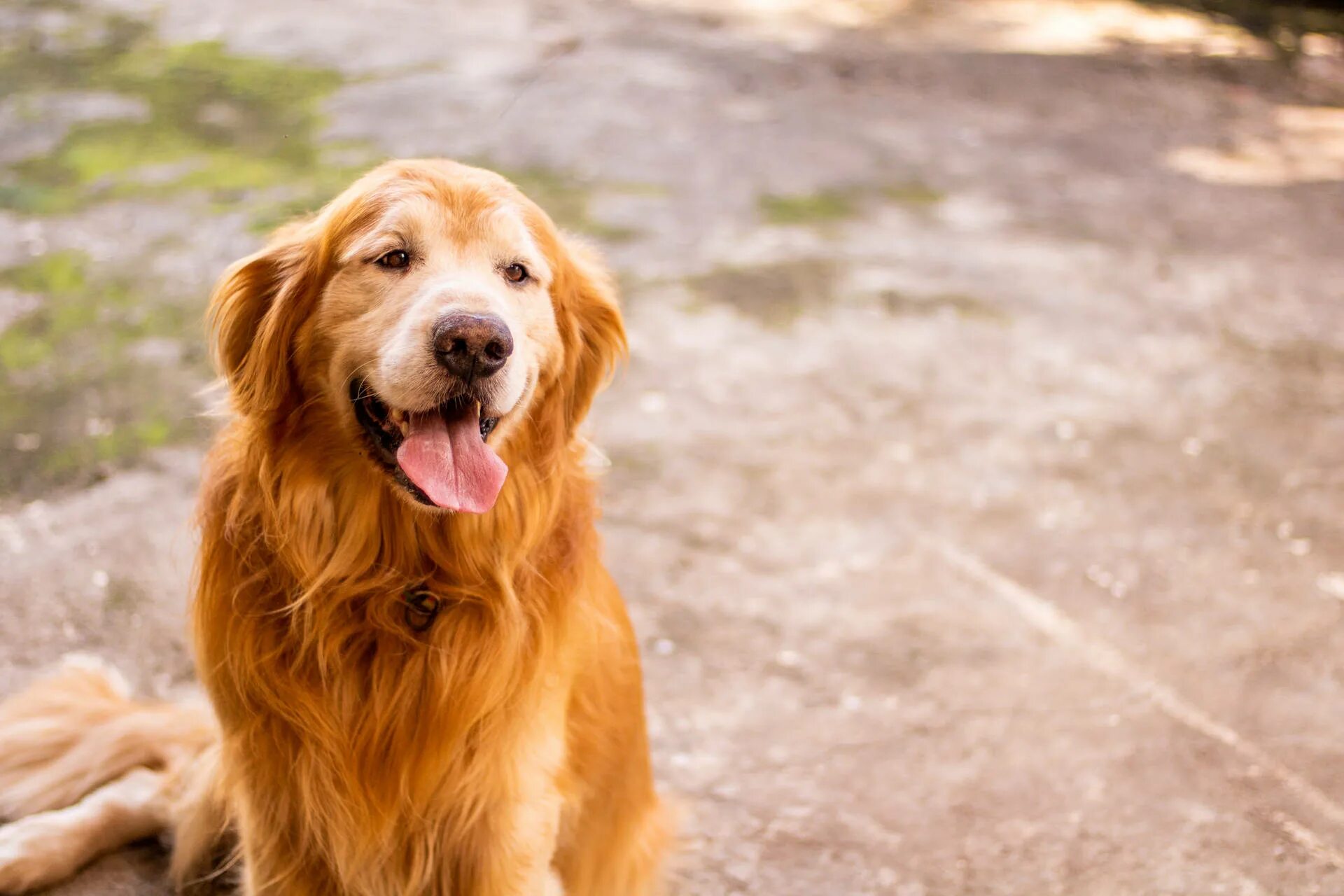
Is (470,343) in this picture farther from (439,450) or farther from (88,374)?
(88,374)

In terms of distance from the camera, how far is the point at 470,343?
2059 millimetres

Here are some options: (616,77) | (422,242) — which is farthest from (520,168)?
(422,242)

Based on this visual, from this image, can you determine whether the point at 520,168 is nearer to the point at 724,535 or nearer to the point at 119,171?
the point at 119,171

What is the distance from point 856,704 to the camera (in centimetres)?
343

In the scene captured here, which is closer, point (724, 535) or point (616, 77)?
point (724, 535)

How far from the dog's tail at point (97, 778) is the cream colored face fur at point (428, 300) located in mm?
988

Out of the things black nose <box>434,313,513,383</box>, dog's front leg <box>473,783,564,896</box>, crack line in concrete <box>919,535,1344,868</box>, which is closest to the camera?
black nose <box>434,313,513,383</box>

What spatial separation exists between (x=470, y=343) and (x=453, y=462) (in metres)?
0.22

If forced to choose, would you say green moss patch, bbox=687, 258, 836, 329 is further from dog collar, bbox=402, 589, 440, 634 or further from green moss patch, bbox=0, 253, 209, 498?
dog collar, bbox=402, 589, 440, 634

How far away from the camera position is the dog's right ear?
7.23 ft

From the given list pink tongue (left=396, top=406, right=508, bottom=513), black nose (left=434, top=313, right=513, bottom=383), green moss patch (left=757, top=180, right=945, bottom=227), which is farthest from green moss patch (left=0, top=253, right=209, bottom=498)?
green moss patch (left=757, top=180, right=945, bottom=227)

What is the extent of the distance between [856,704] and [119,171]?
426cm

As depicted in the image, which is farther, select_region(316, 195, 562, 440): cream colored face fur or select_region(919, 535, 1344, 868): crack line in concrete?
select_region(919, 535, 1344, 868): crack line in concrete

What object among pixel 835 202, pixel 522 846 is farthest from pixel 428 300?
pixel 835 202
